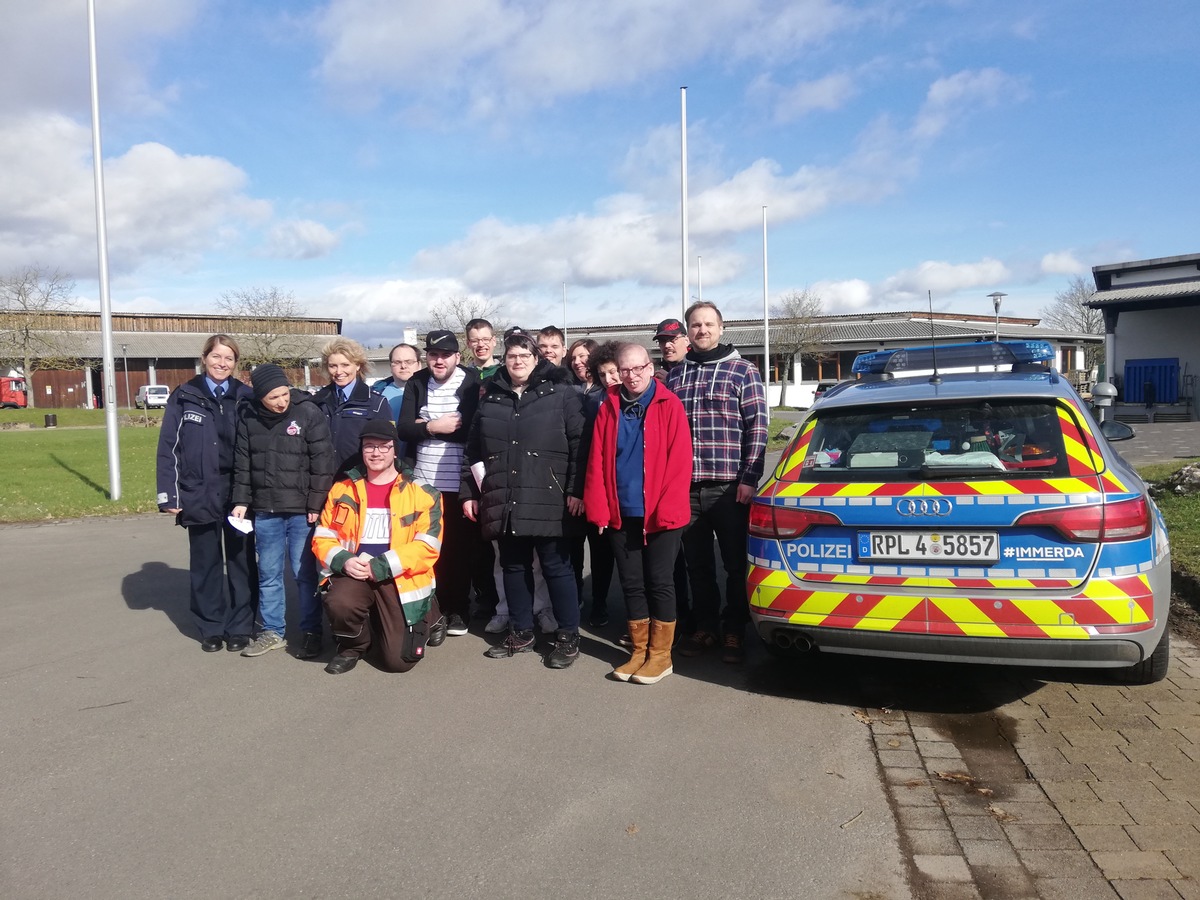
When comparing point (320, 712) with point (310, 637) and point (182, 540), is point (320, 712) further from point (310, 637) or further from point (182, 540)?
point (182, 540)

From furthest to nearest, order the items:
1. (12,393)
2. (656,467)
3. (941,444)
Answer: (12,393), (656,467), (941,444)

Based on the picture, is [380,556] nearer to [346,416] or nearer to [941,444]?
[346,416]

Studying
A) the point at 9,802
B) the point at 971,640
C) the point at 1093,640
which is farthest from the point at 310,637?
the point at 1093,640

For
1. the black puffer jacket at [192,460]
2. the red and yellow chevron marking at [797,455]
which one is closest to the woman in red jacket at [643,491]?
the red and yellow chevron marking at [797,455]

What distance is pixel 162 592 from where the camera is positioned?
7641mm

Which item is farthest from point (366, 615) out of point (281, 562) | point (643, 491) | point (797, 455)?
point (797, 455)

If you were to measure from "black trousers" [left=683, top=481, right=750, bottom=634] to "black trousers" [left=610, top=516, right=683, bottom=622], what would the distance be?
0.37 m

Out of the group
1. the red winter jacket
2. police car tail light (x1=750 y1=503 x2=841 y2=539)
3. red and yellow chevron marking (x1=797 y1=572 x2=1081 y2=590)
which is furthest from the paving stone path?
the red winter jacket

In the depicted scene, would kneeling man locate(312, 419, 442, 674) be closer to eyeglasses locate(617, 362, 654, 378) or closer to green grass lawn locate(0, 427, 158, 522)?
eyeglasses locate(617, 362, 654, 378)

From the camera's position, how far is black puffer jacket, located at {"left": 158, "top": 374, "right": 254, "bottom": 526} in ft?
18.7

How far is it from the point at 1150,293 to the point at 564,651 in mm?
34159

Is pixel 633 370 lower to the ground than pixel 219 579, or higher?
higher

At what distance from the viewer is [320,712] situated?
470 centimetres

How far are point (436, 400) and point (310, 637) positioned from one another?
168 centimetres
